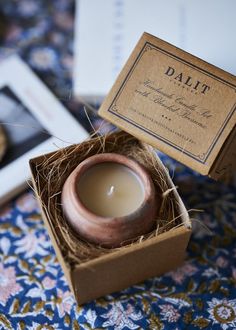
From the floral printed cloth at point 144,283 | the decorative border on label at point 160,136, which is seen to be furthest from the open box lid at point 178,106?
the floral printed cloth at point 144,283

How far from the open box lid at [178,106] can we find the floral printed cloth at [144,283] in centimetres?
15

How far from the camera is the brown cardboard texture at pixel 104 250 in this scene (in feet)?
1.73

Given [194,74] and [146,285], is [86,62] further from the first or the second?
[146,285]

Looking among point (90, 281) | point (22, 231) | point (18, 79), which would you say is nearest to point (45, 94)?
point (18, 79)

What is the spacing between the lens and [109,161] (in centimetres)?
58

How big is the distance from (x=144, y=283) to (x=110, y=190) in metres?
0.16

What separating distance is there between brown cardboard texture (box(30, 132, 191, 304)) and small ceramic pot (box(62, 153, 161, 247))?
0.04 feet

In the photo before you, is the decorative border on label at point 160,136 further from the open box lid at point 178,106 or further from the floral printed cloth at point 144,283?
the floral printed cloth at point 144,283

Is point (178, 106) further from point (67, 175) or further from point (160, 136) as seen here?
point (67, 175)

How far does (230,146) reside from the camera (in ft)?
1.82

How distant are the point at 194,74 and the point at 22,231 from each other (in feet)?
1.14

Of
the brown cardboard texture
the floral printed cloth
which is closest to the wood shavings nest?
the brown cardboard texture

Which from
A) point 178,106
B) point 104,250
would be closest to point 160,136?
point 178,106

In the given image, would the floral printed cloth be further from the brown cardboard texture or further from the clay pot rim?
the clay pot rim
